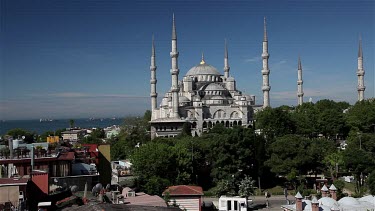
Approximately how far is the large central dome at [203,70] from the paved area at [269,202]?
1563 inches

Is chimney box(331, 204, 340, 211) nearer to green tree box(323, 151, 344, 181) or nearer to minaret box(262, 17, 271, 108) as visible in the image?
green tree box(323, 151, 344, 181)

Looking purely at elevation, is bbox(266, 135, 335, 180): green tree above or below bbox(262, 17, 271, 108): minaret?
below

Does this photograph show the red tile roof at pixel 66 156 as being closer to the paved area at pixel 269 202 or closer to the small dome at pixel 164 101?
the paved area at pixel 269 202

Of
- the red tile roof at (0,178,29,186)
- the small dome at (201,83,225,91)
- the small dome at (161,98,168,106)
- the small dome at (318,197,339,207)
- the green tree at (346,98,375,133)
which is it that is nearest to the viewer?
the red tile roof at (0,178,29,186)

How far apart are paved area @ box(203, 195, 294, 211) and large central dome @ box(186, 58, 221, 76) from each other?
3971 cm

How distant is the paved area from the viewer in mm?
22878

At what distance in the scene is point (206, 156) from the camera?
27.8m

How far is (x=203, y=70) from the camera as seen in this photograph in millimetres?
64750

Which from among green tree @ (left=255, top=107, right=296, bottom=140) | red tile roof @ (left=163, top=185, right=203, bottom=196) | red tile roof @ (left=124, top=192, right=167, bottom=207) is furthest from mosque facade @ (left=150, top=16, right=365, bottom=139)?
red tile roof @ (left=124, top=192, right=167, bottom=207)

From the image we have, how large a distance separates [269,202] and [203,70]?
4186 centimetres

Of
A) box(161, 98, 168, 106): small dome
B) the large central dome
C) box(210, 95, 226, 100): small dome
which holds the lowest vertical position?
box(161, 98, 168, 106): small dome

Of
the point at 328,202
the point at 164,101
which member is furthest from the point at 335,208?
the point at 164,101

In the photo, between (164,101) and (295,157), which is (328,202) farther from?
(164,101)

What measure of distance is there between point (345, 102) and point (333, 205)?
167ft
